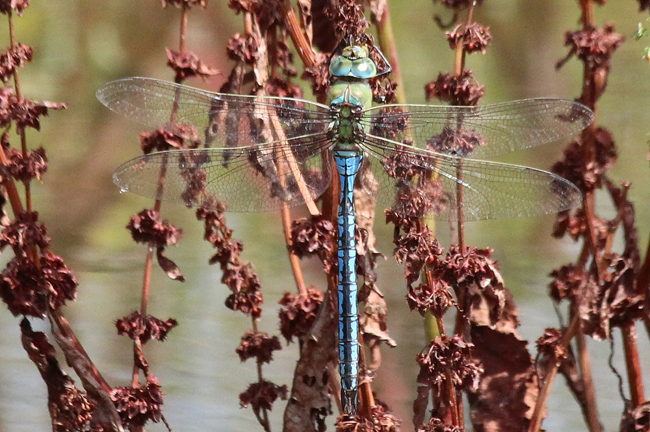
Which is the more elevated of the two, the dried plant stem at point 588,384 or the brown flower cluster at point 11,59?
the brown flower cluster at point 11,59

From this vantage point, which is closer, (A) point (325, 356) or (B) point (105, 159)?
(A) point (325, 356)

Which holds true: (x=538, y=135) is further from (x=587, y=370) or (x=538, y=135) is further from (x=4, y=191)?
(x=4, y=191)

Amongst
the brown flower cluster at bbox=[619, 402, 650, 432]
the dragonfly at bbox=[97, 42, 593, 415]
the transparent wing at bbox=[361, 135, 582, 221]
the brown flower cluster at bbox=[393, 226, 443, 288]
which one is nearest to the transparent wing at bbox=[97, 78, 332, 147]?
the dragonfly at bbox=[97, 42, 593, 415]

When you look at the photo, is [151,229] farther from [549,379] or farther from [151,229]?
[549,379]

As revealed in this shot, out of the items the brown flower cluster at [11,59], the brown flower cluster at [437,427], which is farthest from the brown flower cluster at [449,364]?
the brown flower cluster at [11,59]

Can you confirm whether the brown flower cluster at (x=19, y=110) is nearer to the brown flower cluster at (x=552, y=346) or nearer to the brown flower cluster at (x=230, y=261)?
the brown flower cluster at (x=230, y=261)

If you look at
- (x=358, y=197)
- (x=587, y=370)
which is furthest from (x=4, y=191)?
(x=587, y=370)

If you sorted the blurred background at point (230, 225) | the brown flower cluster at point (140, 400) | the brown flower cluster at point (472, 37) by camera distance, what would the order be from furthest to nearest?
the blurred background at point (230, 225)
the brown flower cluster at point (140, 400)
the brown flower cluster at point (472, 37)
